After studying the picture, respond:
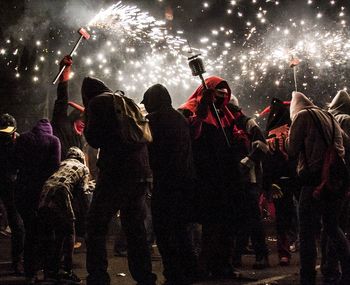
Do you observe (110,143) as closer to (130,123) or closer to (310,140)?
(130,123)

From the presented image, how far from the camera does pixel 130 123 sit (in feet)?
14.9

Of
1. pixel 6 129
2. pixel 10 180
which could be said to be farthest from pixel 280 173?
pixel 6 129

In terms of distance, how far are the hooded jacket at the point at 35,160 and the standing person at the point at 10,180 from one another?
17.0 inches

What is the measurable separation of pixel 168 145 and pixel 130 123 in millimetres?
536

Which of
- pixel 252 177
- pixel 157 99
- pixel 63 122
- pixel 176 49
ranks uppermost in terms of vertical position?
pixel 176 49

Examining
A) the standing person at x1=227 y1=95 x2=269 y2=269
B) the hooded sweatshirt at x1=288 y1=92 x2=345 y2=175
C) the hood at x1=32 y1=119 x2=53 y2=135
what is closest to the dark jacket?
the hood at x1=32 y1=119 x2=53 y2=135

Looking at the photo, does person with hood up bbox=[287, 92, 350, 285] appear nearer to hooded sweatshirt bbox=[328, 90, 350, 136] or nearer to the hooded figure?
hooded sweatshirt bbox=[328, 90, 350, 136]

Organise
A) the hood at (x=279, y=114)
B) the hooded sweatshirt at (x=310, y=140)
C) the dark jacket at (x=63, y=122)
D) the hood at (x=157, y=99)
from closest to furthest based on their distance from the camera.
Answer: the hooded sweatshirt at (x=310, y=140)
the hood at (x=157, y=99)
the dark jacket at (x=63, y=122)
the hood at (x=279, y=114)

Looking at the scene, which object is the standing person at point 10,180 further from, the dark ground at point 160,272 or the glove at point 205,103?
the glove at point 205,103

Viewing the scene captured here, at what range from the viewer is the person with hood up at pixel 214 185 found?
519cm

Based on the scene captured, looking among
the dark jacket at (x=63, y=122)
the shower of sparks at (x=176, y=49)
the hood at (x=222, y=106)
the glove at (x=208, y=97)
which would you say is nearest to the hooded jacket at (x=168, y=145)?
the glove at (x=208, y=97)

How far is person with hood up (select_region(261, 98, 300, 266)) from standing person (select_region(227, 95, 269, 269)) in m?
0.39

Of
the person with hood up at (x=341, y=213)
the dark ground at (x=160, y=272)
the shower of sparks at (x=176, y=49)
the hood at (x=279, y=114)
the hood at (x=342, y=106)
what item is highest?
the shower of sparks at (x=176, y=49)

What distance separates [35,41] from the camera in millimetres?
13508
